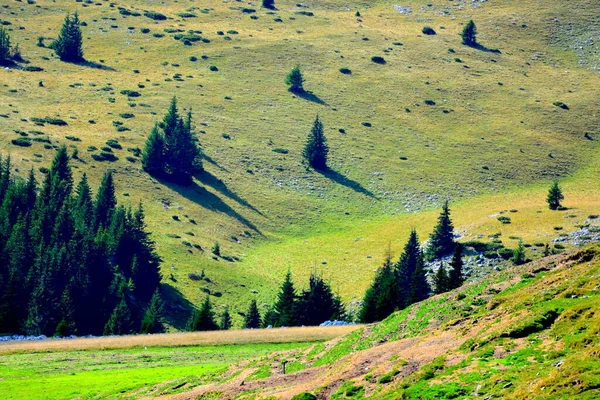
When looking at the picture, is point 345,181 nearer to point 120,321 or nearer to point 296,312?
point 120,321

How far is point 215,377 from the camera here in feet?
160

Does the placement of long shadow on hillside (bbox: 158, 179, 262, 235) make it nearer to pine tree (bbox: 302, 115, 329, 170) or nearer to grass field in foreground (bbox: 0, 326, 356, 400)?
pine tree (bbox: 302, 115, 329, 170)

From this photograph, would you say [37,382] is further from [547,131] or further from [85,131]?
[547,131]

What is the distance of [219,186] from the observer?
16388 cm

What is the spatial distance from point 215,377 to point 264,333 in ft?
81.6

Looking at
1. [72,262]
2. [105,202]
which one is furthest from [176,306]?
[105,202]

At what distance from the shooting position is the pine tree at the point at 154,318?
91.8 m

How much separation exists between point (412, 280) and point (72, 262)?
4382cm

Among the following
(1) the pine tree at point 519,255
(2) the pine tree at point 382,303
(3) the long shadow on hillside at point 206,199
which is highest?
(2) the pine tree at point 382,303

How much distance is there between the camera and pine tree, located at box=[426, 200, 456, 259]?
418 ft

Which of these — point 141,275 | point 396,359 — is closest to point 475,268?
point 141,275

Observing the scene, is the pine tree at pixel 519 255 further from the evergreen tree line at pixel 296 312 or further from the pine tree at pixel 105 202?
the pine tree at pixel 105 202

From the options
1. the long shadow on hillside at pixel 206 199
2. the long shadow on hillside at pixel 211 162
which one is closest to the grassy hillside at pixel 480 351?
the long shadow on hillside at pixel 206 199

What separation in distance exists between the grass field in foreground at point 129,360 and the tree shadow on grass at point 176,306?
37144 millimetres
